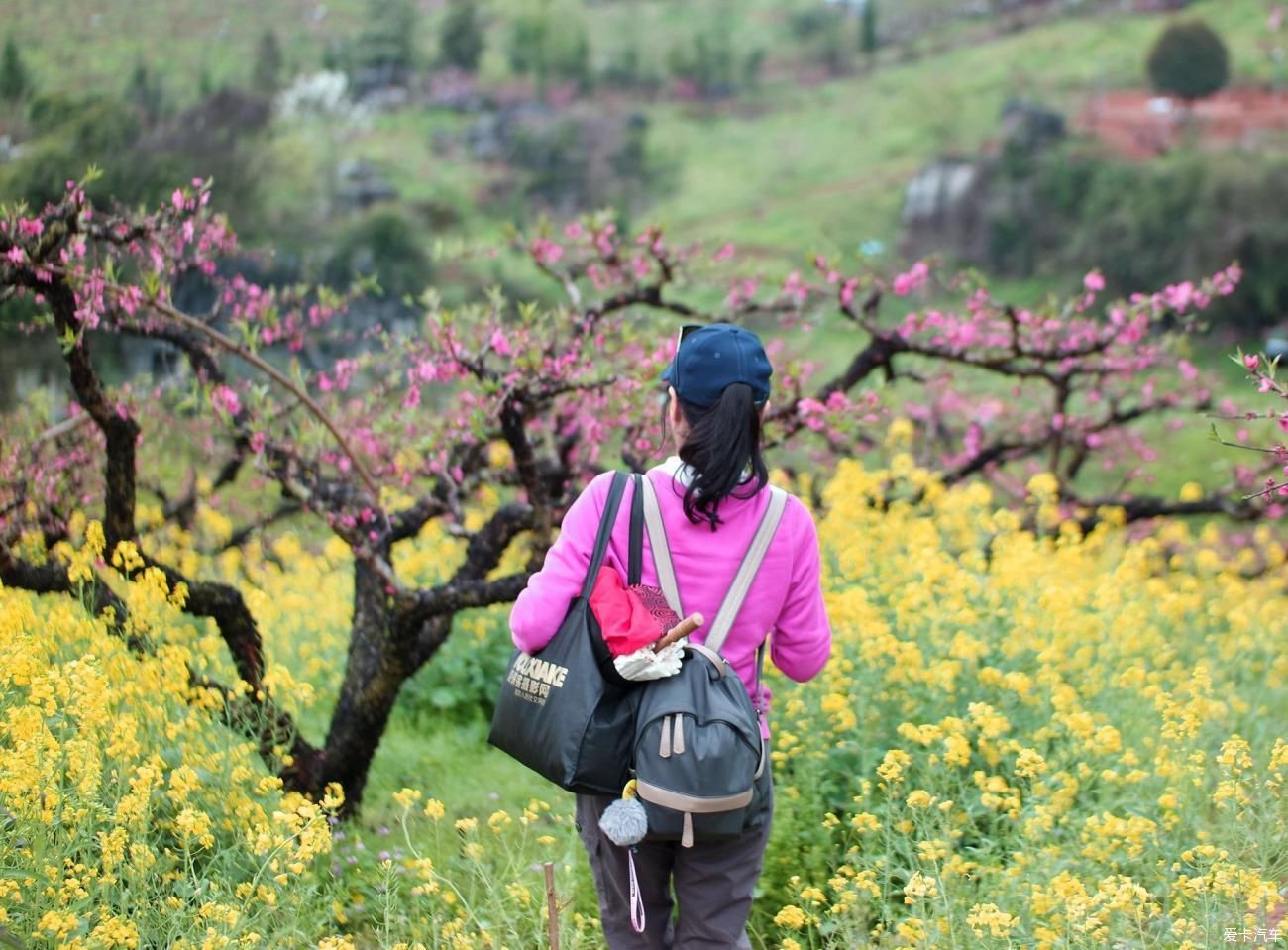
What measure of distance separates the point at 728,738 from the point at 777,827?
6.27 feet

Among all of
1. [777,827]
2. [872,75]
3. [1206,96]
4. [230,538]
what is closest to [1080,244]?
[1206,96]

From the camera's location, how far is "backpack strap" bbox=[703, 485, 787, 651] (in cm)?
298

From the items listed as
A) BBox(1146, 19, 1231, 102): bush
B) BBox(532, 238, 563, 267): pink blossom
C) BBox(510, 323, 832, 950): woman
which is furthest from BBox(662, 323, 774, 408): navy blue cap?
BBox(1146, 19, 1231, 102): bush

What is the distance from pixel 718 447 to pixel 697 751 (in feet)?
2.17

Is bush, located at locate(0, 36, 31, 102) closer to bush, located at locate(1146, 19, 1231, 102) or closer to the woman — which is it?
the woman

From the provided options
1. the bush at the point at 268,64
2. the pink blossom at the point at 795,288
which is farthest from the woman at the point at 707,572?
the bush at the point at 268,64

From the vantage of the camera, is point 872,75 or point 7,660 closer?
point 7,660

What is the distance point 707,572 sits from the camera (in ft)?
9.87

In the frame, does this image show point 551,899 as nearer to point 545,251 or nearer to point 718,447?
point 718,447

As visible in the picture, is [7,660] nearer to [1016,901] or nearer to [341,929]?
[341,929]

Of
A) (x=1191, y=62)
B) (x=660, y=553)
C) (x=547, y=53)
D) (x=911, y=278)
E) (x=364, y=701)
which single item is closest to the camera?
(x=660, y=553)

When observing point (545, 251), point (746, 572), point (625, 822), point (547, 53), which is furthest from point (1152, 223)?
point (625, 822)

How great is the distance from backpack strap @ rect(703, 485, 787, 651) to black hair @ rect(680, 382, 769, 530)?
0.13 m

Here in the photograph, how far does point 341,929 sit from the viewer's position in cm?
438
